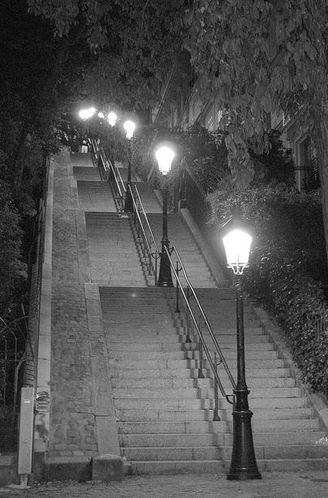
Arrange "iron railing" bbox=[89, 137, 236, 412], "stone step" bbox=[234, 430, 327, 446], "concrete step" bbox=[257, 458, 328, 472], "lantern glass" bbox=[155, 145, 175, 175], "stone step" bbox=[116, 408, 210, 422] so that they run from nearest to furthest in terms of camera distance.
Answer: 1. "concrete step" bbox=[257, 458, 328, 472]
2. "stone step" bbox=[234, 430, 327, 446]
3. "stone step" bbox=[116, 408, 210, 422]
4. "iron railing" bbox=[89, 137, 236, 412]
5. "lantern glass" bbox=[155, 145, 175, 175]

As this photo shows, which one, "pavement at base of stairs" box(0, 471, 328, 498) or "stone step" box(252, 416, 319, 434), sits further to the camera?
"stone step" box(252, 416, 319, 434)

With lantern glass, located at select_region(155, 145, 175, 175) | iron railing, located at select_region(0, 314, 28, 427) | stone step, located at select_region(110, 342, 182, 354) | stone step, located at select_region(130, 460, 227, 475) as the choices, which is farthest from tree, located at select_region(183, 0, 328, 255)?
lantern glass, located at select_region(155, 145, 175, 175)

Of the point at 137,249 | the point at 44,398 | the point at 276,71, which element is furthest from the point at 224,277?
the point at 276,71

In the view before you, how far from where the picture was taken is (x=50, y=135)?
24.0m

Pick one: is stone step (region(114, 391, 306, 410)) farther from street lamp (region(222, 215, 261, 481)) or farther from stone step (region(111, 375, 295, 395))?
street lamp (region(222, 215, 261, 481))

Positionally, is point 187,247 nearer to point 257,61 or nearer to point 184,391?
point 184,391

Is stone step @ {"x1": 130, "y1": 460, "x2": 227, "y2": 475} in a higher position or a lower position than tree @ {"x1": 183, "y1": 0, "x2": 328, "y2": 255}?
lower

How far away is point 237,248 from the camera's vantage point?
11.4 meters

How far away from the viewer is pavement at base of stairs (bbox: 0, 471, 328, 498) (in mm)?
8969

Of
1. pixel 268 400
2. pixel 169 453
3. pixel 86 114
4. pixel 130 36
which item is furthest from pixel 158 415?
pixel 86 114

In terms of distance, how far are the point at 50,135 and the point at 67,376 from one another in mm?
12521

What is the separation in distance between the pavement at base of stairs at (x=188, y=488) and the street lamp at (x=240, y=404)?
7.9 inches

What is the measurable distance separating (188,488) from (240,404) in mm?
1571

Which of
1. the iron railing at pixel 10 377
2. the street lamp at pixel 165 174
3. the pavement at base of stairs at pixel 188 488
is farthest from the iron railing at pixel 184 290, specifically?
the iron railing at pixel 10 377
